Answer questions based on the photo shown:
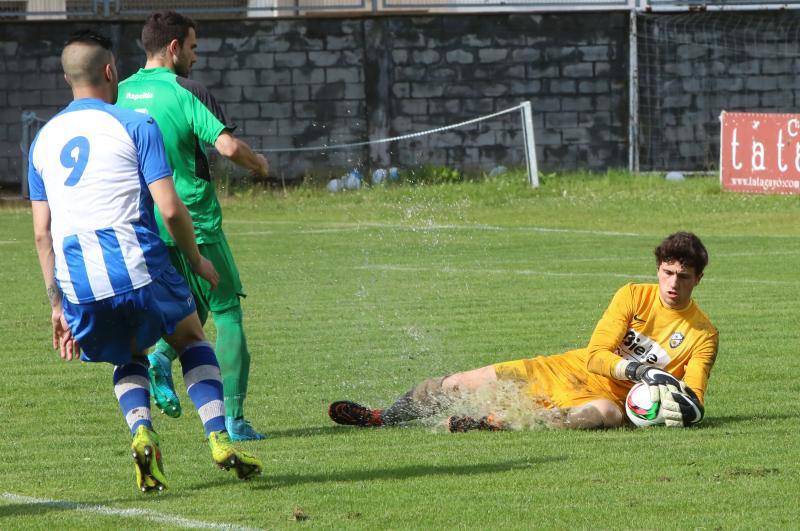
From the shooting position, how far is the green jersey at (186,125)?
7078 millimetres

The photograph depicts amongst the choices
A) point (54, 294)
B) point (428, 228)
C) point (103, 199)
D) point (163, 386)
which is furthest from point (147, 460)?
point (428, 228)

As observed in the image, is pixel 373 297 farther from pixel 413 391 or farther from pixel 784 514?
pixel 784 514

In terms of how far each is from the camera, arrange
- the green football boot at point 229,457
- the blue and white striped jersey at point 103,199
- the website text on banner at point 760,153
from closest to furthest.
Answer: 1. the blue and white striped jersey at point 103,199
2. the green football boot at point 229,457
3. the website text on banner at point 760,153

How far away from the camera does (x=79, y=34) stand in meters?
5.95

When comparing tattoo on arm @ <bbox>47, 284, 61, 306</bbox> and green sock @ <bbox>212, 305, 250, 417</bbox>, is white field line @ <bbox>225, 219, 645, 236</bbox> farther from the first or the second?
tattoo on arm @ <bbox>47, 284, 61, 306</bbox>

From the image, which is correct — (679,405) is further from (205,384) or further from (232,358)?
(205,384)

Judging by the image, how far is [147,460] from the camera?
19.3 feet

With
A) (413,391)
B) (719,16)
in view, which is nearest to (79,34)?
(413,391)

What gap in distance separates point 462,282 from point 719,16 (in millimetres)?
15088

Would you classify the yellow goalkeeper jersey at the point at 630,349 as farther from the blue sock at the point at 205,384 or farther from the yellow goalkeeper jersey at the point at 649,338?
the blue sock at the point at 205,384

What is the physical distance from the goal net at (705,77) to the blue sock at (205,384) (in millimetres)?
22948

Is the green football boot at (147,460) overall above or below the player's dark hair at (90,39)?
below

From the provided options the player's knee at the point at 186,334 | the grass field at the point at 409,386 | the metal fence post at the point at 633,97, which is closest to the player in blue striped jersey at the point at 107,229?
the player's knee at the point at 186,334

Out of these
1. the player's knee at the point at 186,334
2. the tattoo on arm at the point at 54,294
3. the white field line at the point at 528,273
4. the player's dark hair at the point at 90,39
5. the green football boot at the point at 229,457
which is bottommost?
the white field line at the point at 528,273
